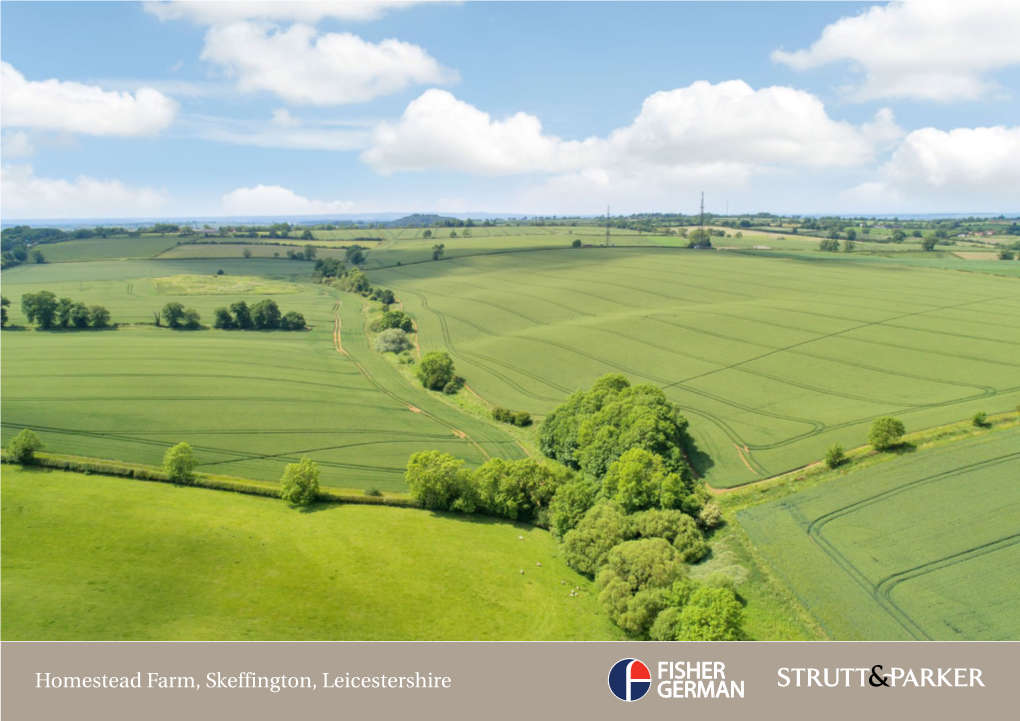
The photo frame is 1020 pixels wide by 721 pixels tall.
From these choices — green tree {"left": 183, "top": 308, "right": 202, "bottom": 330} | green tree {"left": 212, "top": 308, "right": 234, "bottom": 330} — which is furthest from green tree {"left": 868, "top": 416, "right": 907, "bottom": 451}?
green tree {"left": 183, "top": 308, "right": 202, "bottom": 330}

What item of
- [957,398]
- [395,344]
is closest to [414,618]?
[957,398]

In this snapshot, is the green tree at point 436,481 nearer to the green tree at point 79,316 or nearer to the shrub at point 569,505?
the shrub at point 569,505

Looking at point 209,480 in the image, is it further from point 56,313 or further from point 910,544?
point 56,313

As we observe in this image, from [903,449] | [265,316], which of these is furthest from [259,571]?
[265,316]

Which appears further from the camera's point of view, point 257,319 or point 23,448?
point 257,319

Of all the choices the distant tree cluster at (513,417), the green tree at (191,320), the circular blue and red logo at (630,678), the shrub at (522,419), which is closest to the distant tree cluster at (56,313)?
the green tree at (191,320)

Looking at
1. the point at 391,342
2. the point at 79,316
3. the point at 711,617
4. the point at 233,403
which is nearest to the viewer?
the point at 711,617
